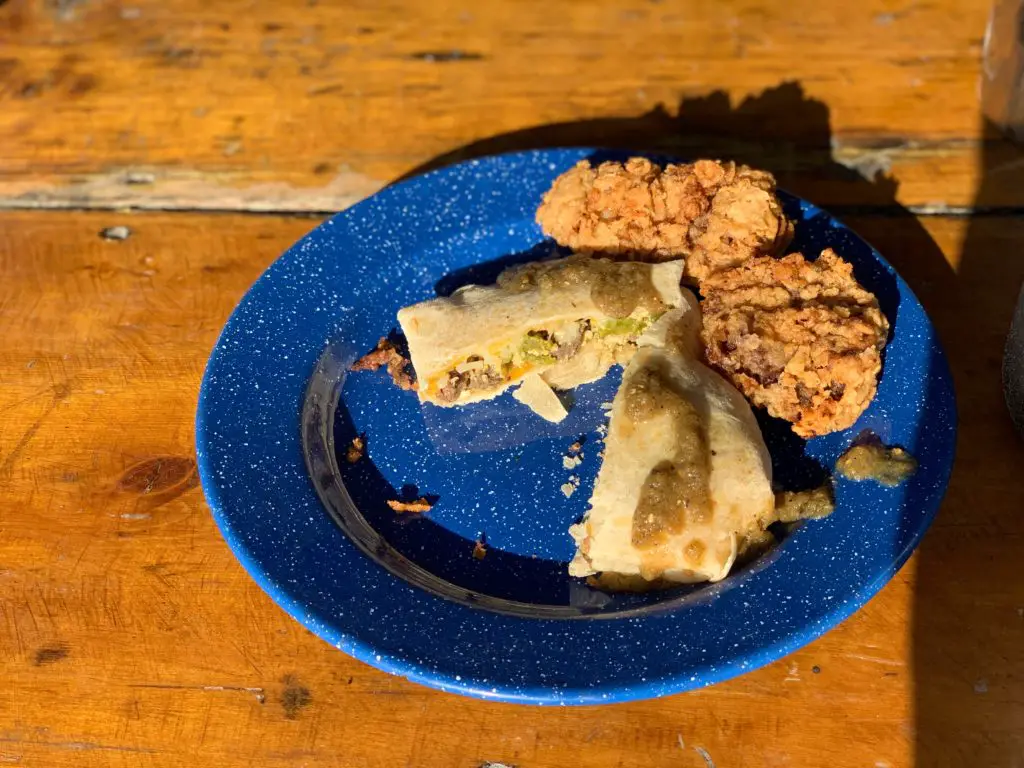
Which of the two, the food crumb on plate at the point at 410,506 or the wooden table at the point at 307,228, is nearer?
the wooden table at the point at 307,228

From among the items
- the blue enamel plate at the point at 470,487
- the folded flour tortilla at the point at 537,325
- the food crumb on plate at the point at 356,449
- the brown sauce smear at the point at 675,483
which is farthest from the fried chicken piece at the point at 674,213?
the food crumb on plate at the point at 356,449

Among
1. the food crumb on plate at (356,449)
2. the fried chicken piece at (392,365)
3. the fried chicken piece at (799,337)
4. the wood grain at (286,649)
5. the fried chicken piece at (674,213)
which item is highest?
the fried chicken piece at (674,213)

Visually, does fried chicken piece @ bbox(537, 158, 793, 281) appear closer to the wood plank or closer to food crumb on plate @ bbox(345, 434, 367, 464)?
the wood plank

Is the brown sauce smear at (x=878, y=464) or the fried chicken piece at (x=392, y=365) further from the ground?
the fried chicken piece at (x=392, y=365)

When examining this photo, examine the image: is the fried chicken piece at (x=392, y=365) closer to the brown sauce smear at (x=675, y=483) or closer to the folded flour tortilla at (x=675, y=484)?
the folded flour tortilla at (x=675, y=484)

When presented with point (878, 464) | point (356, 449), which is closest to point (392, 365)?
point (356, 449)

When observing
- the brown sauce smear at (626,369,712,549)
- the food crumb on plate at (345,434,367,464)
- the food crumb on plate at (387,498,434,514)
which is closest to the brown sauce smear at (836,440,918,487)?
the brown sauce smear at (626,369,712,549)

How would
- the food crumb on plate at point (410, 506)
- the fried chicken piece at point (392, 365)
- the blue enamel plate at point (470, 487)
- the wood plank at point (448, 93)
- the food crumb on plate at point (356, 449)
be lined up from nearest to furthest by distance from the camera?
the blue enamel plate at point (470, 487) < the food crumb on plate at point (410, 506) < the food crumb on plate at point (356, 449) < the fried chicken piece at point (392, 365) < the wood plank at point (448, 93)
